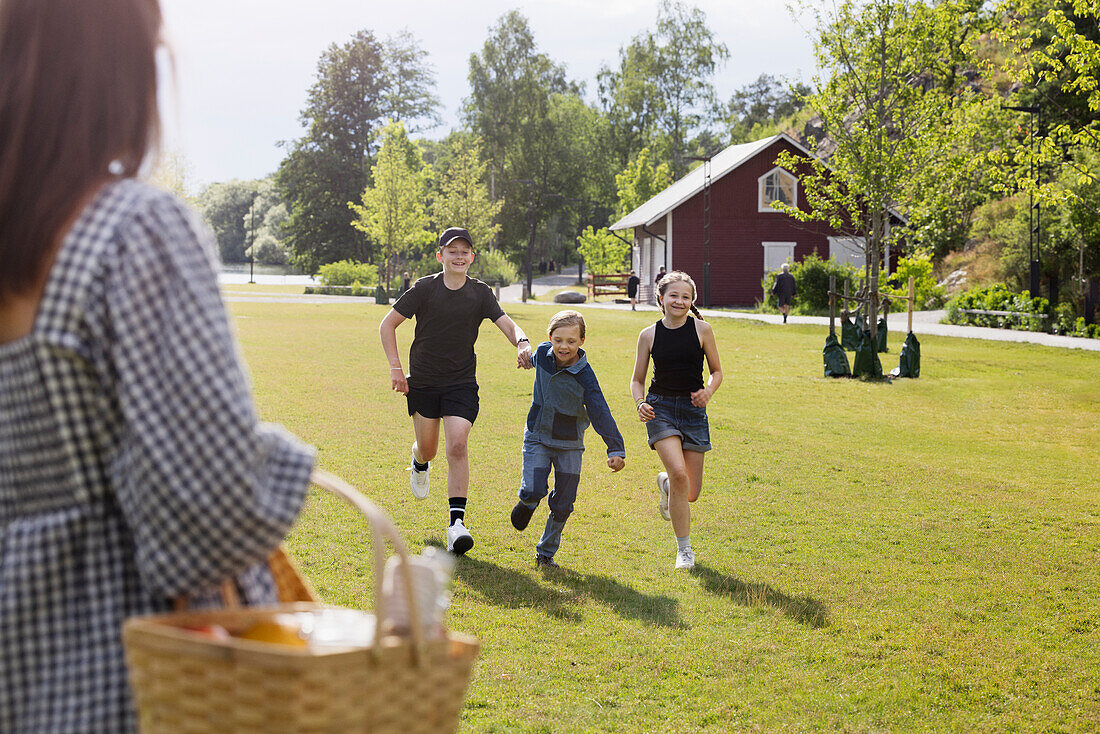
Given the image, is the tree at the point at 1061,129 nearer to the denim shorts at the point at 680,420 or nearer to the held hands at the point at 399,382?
the denim shorts at the point at 680,420

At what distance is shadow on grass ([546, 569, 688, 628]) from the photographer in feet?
20.3

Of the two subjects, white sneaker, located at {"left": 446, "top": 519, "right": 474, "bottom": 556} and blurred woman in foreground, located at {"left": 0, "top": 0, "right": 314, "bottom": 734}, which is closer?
blurred woman in foreground, located at {"left": 0, "top": 0, "right": 314, "bottom": 734}

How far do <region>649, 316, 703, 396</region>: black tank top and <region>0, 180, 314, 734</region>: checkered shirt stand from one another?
5.91 m

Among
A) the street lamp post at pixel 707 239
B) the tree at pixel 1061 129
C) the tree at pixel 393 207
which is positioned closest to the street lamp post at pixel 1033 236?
the tree at pixel 1061 129

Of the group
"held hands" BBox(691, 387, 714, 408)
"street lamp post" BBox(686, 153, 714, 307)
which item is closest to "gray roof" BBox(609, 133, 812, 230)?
"street lamp post" BBox(686, 153, 714, 307)

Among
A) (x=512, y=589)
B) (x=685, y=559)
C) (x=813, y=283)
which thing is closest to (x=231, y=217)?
(x=813, y=283)

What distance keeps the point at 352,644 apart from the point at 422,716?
153mm

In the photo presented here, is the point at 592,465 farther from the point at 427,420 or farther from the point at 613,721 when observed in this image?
the point at 613,721

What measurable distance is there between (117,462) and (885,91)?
26.5 m

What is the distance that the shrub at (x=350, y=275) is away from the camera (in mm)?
68188

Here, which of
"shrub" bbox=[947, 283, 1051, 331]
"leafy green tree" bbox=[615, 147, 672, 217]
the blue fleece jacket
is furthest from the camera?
"leafy green tree" bbox=[615, 147, 672, 217]

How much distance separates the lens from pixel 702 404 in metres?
7.37

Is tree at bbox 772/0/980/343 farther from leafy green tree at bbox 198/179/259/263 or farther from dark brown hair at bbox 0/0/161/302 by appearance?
leafy green tree at bbox 198/179/259/263

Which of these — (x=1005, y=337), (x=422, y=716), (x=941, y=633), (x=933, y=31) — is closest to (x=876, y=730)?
(x=941, y=633)
